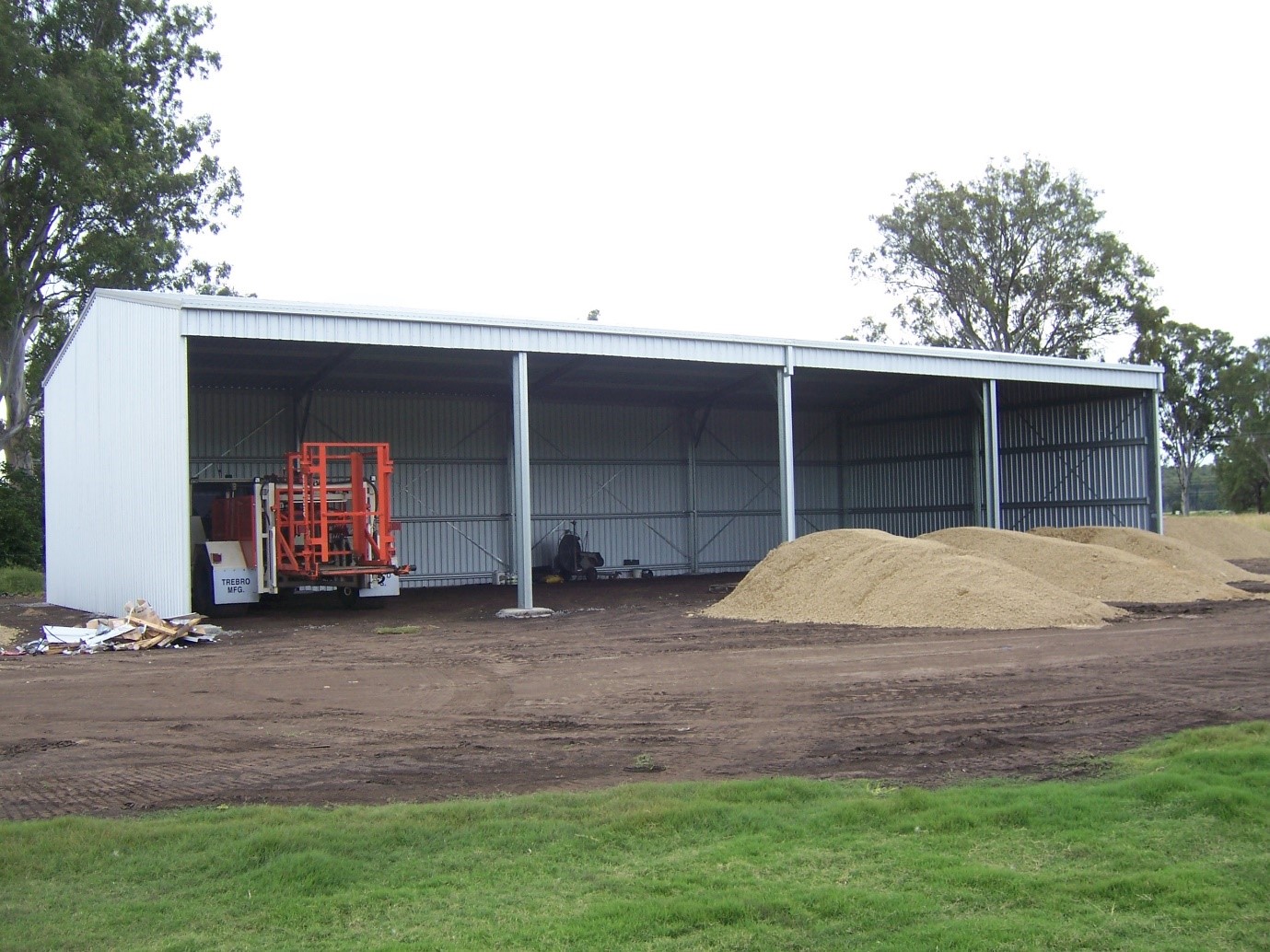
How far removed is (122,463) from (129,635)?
14.0 feet

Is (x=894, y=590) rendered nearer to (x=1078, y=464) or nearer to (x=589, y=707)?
(x=589, y=707)

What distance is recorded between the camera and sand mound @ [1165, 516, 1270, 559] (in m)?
40.7

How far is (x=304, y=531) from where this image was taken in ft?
72.0

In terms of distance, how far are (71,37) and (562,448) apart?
24296 mm

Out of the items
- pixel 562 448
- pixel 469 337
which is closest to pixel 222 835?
pixel 469 337

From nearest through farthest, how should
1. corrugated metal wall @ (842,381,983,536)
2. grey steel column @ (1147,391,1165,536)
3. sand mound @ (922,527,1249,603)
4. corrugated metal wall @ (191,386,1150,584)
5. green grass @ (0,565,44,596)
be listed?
sand mound @ (922,527,1249,603)
corrugated metal wall @ (191,386,1150,584)
grey steel column @ (1147,391,1165,536)
green grass @ (0,565,44,596)
corrugated metal wall @ (842,381,983,536)

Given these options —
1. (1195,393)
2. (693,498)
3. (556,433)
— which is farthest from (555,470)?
(1195,393)

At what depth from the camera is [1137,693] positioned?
37.4 ft

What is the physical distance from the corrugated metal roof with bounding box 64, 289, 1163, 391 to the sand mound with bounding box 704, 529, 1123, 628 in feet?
16.4

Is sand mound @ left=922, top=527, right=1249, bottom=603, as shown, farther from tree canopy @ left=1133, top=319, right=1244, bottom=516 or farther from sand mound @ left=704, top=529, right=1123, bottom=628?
A: tree canopy @ left=1133, top=319, right=1244, bottom=516

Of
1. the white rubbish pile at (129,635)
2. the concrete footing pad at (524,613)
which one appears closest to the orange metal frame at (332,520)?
the concrete footing pad at (524,613)

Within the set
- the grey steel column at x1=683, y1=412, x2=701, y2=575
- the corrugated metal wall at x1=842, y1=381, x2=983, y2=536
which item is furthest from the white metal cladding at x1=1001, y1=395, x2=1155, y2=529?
the grey steel column at x1=683, y1=412, x2=701, y2=575

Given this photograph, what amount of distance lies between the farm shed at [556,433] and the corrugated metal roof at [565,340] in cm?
5

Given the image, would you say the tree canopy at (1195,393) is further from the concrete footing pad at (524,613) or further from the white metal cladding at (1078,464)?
the concrete footing pad at (524,613)
